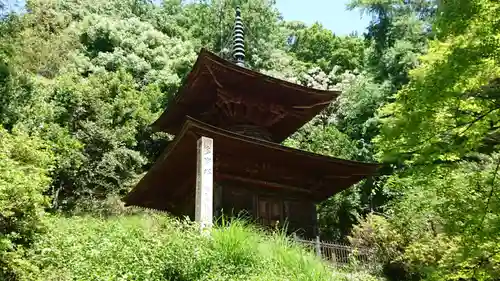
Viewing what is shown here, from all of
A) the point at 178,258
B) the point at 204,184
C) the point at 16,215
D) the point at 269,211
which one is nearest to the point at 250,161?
the point at 269,211

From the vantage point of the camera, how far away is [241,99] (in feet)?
38.5

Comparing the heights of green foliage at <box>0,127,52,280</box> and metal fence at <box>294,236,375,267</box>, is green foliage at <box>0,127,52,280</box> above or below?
above

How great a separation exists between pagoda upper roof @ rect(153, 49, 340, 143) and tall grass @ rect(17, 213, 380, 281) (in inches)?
157

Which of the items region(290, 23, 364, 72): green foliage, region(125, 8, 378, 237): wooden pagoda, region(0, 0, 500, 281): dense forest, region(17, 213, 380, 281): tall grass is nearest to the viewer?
region(17, 213, 380, 281): tall grass

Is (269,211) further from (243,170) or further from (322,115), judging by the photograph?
(322,115)

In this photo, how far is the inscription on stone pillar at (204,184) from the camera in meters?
8.73

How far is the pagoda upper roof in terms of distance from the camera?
435 inches

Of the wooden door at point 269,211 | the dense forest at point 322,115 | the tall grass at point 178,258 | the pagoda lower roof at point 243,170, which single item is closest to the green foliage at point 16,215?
the dense forest at point 322,115

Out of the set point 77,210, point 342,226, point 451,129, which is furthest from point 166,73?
point 451,129

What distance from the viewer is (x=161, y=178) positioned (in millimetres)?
11938

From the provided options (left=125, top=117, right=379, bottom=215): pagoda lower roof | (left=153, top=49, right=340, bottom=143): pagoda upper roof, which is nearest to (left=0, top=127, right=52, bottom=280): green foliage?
(left=125, top=117, right=379, bottom=215): pagoda lower roof

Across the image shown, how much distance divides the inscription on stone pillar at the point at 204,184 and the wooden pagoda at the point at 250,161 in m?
0.73

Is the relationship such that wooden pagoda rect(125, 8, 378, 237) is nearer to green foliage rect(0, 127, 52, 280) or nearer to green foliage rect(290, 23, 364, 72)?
green foliage rect(0, 127, 52, 280)

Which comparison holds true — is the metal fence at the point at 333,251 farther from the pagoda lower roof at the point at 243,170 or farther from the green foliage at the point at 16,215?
the green foliage at the point at 16,215
